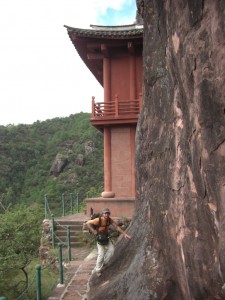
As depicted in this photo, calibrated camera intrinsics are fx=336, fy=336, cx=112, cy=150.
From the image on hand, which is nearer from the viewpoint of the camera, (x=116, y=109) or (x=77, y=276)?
(x=77, y=276)

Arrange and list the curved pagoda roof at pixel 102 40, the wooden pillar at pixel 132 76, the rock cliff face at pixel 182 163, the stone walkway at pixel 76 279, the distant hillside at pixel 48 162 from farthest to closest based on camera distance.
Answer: the distant hillside at pixel 48 162 → the wooden pillar at pixel 132 76 → the curved pagoda roof at pixel 102 40 → the stone walkway at pixel 76 279 → the rock cliff face at pixel 182 163

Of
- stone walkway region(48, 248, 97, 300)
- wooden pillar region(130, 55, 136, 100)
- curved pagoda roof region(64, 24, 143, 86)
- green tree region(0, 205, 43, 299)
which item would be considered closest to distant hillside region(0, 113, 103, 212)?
wooden pillar region(130, 55, 136, 100)

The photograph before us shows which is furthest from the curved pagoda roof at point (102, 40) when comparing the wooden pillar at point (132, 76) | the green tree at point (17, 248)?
the green tree at point (17, 248)

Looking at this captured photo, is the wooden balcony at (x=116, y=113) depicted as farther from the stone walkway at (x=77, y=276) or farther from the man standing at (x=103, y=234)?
the man standing at (x=103, y=234)

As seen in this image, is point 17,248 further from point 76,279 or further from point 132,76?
point 132,76

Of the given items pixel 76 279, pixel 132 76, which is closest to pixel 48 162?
pixel 132 76

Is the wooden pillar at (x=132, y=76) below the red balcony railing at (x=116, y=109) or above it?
above

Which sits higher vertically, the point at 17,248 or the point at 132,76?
the point at 132,76

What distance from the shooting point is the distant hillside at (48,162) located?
36.1m

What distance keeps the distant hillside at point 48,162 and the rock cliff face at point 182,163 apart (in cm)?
2627

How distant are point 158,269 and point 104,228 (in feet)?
5.65

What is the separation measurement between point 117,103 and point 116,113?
1.33ft

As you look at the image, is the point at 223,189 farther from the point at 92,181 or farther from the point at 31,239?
the point at 92,181

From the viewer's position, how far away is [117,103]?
1354 cm
